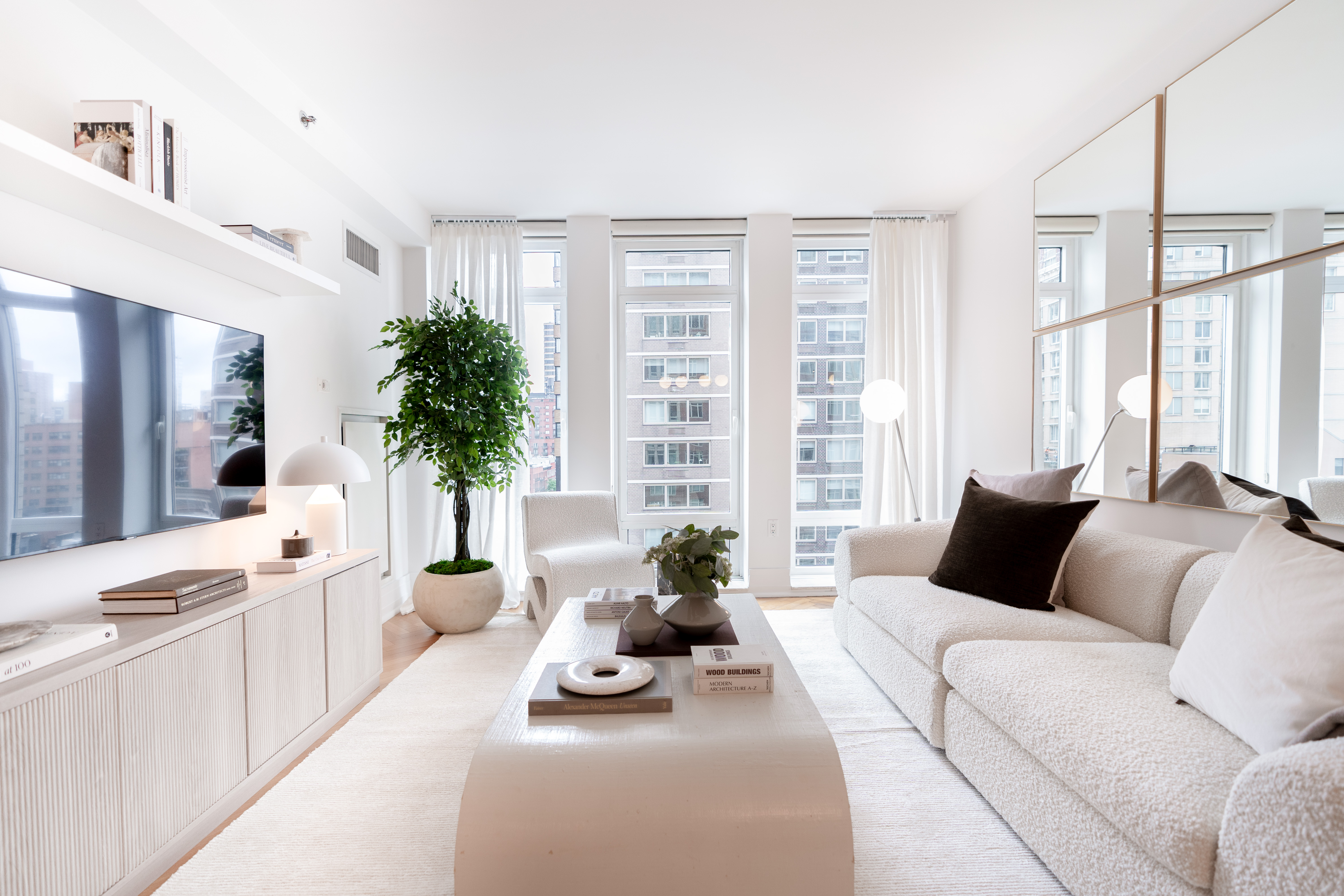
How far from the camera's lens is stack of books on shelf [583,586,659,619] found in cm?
222

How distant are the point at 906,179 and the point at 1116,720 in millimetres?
3291

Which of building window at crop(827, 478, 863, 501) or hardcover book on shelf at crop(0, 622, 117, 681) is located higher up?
building window at crop(827, 478, 863, 501)

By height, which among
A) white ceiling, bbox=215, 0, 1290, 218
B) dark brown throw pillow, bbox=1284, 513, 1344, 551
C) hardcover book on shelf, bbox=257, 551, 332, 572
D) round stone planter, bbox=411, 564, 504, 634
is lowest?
round stone planter, bbox=411, 564, 504, 634

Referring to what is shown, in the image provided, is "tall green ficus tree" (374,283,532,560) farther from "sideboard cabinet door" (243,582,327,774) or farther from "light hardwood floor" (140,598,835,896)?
"sideboard cabinet door" (243,582,327,774)

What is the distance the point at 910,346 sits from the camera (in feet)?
13.9

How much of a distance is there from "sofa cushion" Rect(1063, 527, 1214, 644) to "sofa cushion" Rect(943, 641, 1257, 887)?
0.15 metres

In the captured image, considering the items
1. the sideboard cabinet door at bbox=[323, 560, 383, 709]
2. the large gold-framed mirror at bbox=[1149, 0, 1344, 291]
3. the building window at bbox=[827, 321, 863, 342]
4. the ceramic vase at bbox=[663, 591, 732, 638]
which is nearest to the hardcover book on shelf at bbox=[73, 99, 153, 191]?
the sideboard cabinet door at bbox=[323, 560, 383, 709]

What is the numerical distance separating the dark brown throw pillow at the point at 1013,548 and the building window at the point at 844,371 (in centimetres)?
205

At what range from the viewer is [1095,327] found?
2.74 meters

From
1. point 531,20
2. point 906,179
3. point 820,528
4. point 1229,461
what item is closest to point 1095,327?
point 1229,461

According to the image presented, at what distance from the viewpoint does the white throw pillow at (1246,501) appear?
6.31 feet

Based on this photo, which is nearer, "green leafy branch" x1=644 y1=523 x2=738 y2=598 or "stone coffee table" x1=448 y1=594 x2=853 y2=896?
"stone coffee table" x1=448 y1=594 x2=853 y2=896

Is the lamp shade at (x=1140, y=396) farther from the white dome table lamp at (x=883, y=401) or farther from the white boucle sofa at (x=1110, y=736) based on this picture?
the white dome table lamp at (x=883, y=401)

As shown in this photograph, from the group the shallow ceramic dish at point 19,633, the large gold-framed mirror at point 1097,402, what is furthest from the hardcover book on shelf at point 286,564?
the large gold-framed mirror at point 1097,402
